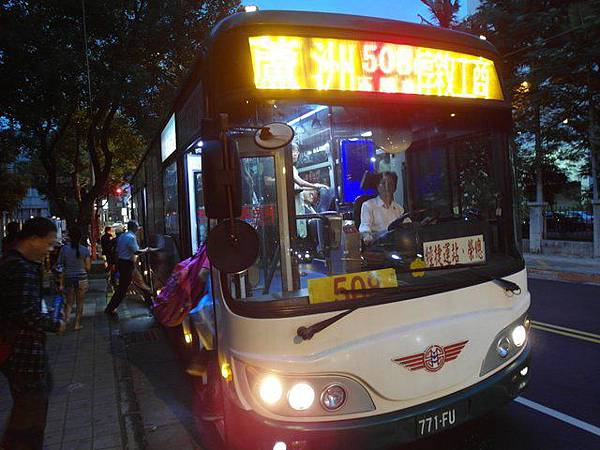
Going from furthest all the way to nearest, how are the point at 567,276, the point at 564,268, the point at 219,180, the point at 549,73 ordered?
the point at 549,73 < the point at 564,268 < the point at 567,276 < the point at 219,180

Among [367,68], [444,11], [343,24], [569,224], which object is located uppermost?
[444,11]

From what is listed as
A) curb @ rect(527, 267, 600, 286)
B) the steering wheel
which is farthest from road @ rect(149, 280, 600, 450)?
curb @ rect(527, 267, 600, 286)

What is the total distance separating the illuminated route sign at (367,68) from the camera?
291 centimetres

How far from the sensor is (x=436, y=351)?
292cm

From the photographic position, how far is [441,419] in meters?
2.92

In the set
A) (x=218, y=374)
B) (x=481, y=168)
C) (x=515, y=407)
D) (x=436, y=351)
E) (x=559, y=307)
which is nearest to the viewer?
(x=436, y=351)

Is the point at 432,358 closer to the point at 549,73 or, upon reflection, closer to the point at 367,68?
the point at 367,68

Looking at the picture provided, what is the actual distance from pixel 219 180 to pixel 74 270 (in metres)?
6.58

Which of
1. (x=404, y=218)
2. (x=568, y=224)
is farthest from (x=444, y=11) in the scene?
(x=404, y=218)

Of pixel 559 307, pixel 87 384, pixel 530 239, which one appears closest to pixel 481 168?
pixel 87 384

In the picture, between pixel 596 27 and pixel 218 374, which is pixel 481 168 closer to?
pixel 218 374

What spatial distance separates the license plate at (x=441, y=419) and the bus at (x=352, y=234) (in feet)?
0.04

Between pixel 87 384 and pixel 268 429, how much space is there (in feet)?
11.5

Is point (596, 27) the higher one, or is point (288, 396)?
point (596, 27)
